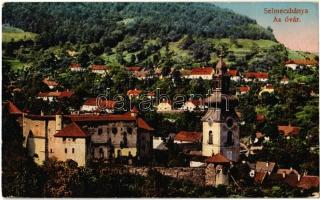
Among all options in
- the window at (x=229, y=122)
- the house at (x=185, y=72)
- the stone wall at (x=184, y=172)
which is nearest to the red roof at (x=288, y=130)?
the window at (x=229, y=122)

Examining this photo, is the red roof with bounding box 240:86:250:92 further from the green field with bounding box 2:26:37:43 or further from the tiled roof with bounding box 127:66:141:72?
the green field with bounding box 2:26:37:43

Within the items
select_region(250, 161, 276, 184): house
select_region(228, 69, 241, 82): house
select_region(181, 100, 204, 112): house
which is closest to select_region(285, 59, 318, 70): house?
select_region(228, 69, 241, 82): house

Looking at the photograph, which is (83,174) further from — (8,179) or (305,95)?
(305,95)

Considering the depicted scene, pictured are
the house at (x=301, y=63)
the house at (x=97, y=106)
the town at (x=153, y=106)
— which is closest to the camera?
the town at (x=153, y=106)

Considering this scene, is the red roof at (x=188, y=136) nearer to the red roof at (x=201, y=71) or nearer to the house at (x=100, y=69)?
the red roof at (x=201, y=71)

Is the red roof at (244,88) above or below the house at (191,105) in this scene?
above

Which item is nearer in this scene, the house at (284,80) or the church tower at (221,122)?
the church tower at (221,122)
